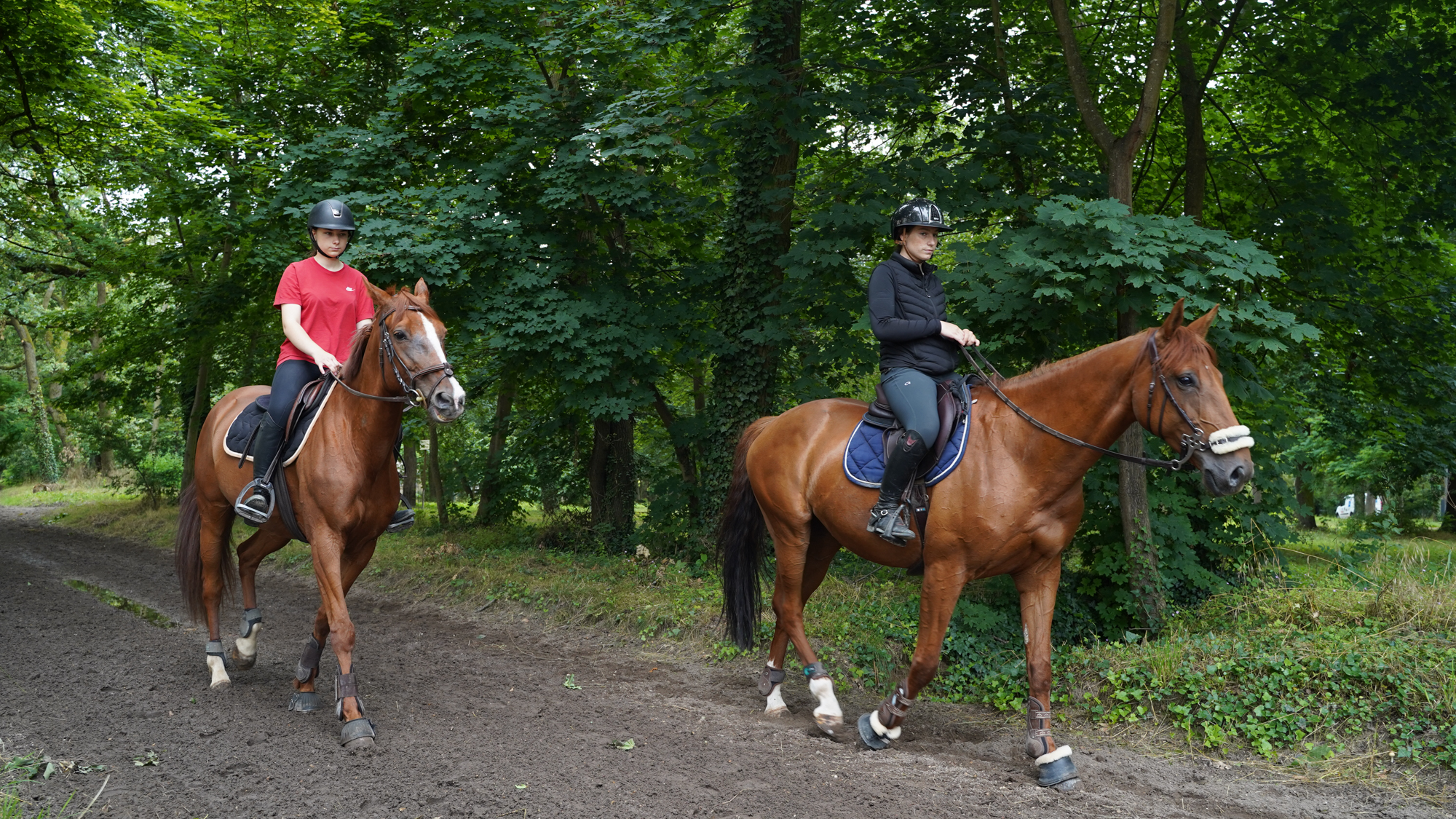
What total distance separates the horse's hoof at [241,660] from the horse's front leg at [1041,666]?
18.1 feet

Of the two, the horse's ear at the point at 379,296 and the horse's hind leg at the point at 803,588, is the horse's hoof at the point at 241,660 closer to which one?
the horse's ear at the point at 379,296

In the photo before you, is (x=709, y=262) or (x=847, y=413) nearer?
(x=847, y=413)

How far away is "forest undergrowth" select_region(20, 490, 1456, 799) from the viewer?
189 inches

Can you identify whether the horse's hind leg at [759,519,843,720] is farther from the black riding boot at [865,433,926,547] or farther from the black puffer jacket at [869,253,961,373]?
the black puffer jacket at [869,253,961,373]

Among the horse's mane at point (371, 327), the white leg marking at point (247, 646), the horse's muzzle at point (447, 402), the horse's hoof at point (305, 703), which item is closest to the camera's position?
the horse's muzzle at point (447, 402)

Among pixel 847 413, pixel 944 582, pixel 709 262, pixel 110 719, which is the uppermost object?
pixel 709 262

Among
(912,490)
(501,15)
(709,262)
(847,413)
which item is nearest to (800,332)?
(709,262)

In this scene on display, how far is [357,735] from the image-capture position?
16.0 feet

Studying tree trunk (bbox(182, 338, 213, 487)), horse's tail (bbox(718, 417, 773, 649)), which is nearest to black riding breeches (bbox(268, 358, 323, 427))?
horse's tail (bbox(718, 417, 773, 649))

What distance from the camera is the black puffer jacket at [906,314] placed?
515 centimetres

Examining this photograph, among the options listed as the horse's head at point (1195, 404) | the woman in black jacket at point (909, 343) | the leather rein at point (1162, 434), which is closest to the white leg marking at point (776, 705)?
the woman in black jacket at point (909, 343)

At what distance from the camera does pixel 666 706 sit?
599cm

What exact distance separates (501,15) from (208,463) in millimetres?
6667

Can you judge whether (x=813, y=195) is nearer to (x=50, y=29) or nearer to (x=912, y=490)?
(x=912, y=490)
